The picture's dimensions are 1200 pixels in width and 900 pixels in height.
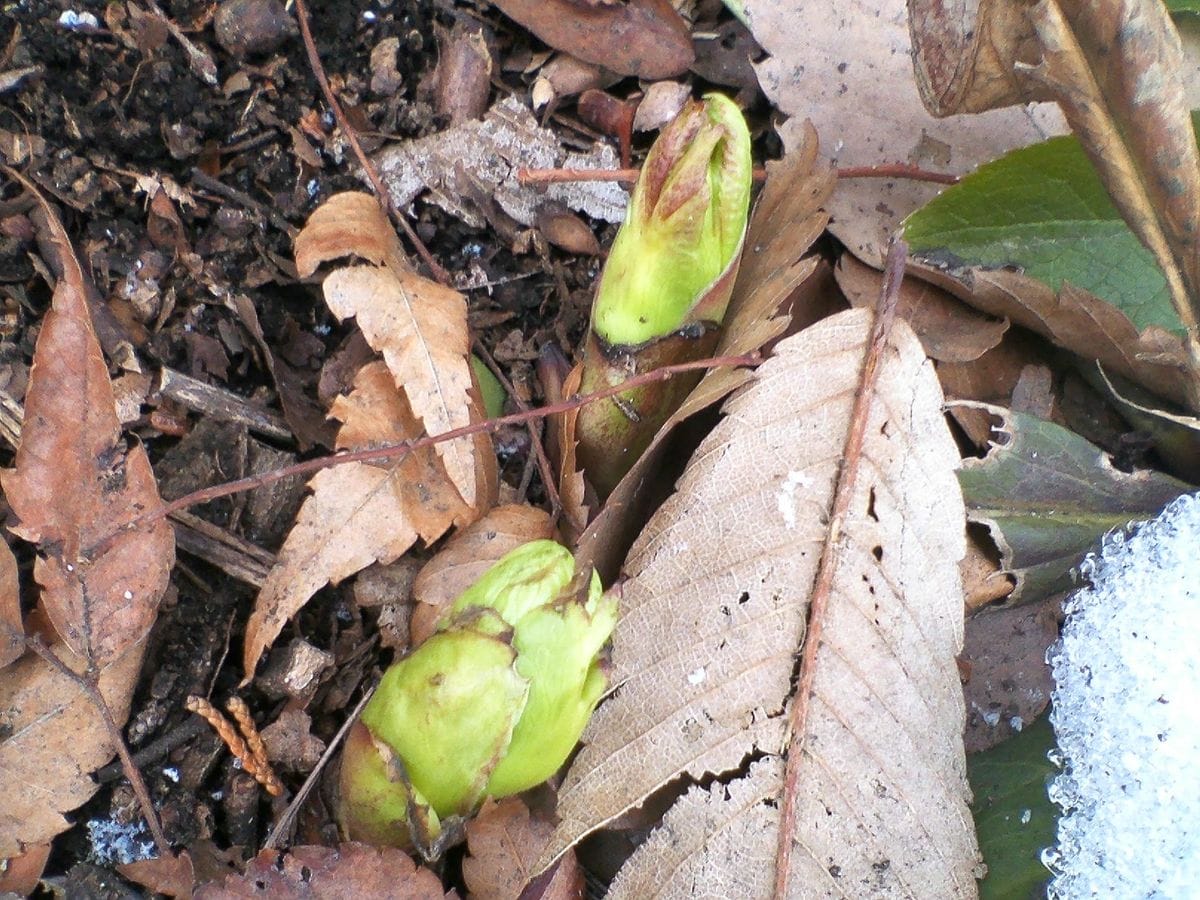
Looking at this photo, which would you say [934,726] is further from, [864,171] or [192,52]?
[192,52]

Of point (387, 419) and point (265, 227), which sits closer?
point (387, 419)

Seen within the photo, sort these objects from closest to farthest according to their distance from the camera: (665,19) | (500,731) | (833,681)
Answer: (500,731), (833,681), (665,19)

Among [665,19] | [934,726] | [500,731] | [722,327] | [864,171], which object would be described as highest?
[665,19]

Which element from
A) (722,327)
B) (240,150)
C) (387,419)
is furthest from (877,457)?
(240,150)

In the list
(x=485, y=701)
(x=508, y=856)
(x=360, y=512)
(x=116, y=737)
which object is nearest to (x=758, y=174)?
(x=360, y=512)

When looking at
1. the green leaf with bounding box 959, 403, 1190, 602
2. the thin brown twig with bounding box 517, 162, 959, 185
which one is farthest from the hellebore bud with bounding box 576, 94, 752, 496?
the green leaf with bounding box 959, 403, 1190, 602

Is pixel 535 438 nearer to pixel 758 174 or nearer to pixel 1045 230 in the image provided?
pixel 758 174
